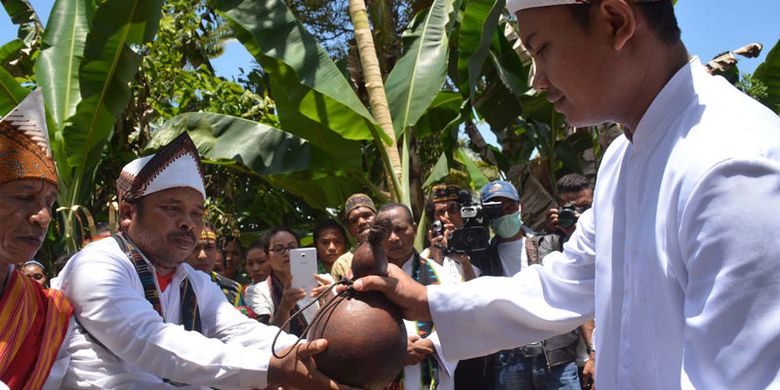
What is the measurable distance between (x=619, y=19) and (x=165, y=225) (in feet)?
8.54

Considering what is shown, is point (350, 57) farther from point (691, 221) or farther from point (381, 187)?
point (691, 221)

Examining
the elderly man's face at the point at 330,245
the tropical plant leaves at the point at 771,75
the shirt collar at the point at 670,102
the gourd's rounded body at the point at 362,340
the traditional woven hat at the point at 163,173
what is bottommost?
the tropical plant leaves at the point at 771,75

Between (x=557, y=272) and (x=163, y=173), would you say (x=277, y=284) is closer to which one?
(x=163, y=173)

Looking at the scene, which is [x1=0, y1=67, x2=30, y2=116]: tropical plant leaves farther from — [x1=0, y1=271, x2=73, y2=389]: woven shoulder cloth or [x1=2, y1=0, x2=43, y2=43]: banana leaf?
[x1=0, y1=271, x2=73, y2=389]: woven shoulder cloth

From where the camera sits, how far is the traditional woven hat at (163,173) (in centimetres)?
394

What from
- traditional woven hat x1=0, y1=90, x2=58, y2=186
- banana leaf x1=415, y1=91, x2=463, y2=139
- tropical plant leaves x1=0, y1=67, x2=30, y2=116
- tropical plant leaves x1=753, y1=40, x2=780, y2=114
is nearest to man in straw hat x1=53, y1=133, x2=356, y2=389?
traditional woven hat x1=0, y1=90, x2=58, y2=186

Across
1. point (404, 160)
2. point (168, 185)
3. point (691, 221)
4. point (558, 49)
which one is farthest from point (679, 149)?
point (404, 160)

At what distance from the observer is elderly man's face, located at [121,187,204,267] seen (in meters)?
3.91

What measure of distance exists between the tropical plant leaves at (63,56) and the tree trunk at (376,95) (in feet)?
10.1

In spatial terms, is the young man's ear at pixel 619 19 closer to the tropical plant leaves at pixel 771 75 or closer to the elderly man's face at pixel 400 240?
the elderly man's face at pixel 400 240

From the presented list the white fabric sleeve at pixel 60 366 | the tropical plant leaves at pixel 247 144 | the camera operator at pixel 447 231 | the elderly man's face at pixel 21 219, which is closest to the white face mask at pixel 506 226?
the camera operator at pixel 447 231

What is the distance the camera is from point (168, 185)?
3943mm

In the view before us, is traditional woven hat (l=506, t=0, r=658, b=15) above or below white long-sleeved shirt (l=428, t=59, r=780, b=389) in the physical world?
above

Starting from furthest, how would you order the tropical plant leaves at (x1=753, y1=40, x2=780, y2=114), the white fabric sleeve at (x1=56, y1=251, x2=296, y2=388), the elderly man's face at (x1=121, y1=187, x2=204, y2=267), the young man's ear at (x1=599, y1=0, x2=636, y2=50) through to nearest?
the tropical plant leaves at (x1=753, y1=40, x2=780, y2=114), the elderly man's face at (x1=121, y1=187, x2=204, y2=267), the white fabric sleeve at (x1=56, y1=251, x2=296, y2=388), the young man's ear at (x1=599, y1=0, x2=636, y2=50)
